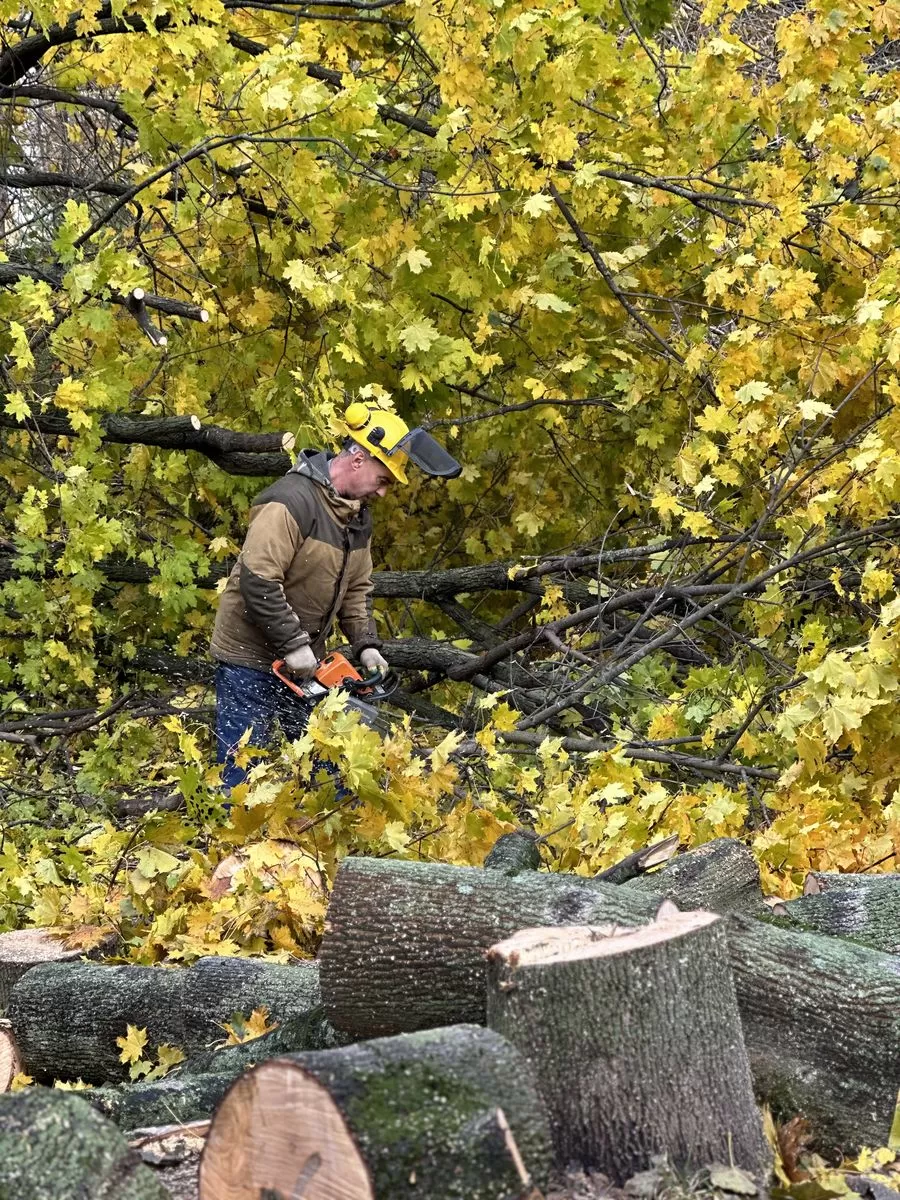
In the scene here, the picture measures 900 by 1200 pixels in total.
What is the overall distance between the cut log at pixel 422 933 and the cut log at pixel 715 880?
0.57 m

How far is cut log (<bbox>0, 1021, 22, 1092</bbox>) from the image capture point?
3609mm

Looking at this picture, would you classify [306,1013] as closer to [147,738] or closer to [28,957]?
[28,957]

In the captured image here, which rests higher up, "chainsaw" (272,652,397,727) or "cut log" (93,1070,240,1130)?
"chainsaw" (272,652,397,727)

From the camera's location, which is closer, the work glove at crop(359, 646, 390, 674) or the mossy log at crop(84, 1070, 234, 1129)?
the mossy log at crop(84, 1070, 234, 1129)

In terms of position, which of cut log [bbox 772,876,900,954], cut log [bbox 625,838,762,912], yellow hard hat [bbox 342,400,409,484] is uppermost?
yellow hard hat [bbox 342,400,409,484]

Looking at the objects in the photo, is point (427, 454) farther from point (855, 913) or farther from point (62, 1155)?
point (62, 1155)

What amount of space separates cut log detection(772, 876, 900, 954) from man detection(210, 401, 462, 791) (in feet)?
8.65

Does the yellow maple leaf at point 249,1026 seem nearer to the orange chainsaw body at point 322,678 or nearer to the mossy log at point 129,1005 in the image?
the mossy log at point 129,1005

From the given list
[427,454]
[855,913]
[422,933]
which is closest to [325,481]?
[427,454]

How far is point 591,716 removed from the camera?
6977 mm

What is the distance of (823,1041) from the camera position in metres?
2.86

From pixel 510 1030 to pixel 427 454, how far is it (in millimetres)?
3625

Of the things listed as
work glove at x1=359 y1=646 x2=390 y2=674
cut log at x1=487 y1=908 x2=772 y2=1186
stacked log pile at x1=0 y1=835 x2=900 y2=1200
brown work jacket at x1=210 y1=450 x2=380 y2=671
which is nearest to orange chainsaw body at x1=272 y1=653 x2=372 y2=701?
brown work jacket at x1=210 y1=450 x2=380 y2=671

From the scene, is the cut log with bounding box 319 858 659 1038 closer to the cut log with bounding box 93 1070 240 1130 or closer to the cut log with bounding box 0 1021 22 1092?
the cut log with bounding box 93 1070 240 1130
